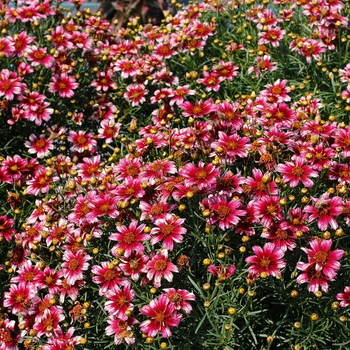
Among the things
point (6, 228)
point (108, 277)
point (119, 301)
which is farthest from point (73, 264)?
point (6, 228)

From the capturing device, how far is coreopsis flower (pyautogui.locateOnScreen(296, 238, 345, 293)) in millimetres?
2564

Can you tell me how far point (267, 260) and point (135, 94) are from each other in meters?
1.75

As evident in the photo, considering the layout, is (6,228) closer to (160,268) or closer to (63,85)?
(160,268)

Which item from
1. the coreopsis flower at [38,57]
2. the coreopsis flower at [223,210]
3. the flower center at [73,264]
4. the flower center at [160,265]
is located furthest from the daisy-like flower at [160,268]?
the coreopsis flower at [38,57]

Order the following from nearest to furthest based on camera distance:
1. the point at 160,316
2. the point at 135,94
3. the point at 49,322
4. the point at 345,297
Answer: the point at 160,316, the point at 345,297, the point at 49,322, the point at 135,94

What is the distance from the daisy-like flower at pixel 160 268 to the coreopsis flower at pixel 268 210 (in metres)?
0.42

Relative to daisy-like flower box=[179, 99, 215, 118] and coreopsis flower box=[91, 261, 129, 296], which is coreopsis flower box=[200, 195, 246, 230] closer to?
coreopsis flower box=[91, 261, 129, 296]

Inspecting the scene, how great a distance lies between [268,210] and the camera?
2.72 m

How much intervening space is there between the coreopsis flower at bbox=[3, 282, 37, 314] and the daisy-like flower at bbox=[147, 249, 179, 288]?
24.7 inches

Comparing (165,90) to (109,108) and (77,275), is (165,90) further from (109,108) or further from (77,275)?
(77,275)

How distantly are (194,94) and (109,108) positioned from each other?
22.0 inches

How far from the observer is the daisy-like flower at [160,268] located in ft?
8.48

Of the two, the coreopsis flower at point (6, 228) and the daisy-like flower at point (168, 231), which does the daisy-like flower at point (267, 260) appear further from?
the coreopsis flower at point (6, 228)

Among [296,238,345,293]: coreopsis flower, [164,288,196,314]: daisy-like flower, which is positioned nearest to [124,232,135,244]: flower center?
[164,288,196,314]: daisy-like flower
